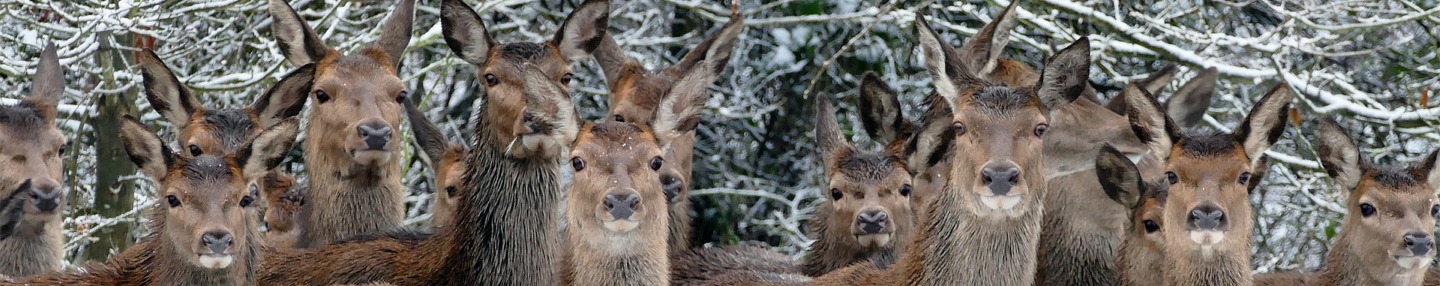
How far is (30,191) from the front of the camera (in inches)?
363

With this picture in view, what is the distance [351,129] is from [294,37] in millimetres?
891

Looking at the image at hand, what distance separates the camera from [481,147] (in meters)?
8.74

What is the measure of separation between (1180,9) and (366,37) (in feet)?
19.8

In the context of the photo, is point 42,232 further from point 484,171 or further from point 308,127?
point 484,171

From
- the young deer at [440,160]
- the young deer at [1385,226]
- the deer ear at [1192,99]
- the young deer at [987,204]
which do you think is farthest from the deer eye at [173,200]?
the deer ear at [1192,99]

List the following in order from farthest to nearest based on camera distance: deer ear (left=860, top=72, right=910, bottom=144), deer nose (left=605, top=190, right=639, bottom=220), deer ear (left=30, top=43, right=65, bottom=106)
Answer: deer ear (left=860, top=72, right=910, bottom=144) → deer ear (left=30, top=43, right=65, bottom=106) → deer nose (left=605, top=190, right=639, bottom=220)

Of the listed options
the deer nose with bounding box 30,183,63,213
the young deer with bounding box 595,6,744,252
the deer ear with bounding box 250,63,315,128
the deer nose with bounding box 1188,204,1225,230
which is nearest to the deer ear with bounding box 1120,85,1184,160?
the deer nose with bounding box 1188,204,1225,230

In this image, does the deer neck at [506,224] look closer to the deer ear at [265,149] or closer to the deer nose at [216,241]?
the deer ear at [265,149]

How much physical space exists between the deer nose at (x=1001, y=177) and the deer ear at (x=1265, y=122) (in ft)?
4.44

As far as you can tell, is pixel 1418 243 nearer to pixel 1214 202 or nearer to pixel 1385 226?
pixel 1385 226

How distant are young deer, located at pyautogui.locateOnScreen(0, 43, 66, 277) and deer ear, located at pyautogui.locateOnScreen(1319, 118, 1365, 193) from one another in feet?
18.8

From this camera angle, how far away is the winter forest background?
456 inches

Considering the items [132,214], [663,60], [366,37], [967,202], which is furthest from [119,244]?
[967,202]

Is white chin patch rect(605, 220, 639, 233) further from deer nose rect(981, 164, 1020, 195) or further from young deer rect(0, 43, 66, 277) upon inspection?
young deer rect(0, 43, 66, 277)
